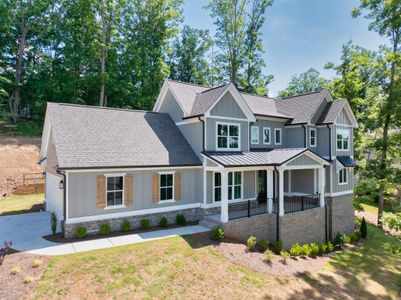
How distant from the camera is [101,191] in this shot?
42.4 ft

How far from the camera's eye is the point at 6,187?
903 inches

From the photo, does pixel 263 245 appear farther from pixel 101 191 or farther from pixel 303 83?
pixel 303 83

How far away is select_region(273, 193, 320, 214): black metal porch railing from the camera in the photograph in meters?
16.7

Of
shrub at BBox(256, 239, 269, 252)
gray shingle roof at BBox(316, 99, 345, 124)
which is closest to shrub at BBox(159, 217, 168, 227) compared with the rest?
shrub at BBox(256, 239, 269, 252)

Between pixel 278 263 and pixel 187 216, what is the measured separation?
5691mm

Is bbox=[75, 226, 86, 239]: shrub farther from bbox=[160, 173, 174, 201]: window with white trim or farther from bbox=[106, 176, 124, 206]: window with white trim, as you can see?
bbox=[160, 173, 174, 201]: window with white trim

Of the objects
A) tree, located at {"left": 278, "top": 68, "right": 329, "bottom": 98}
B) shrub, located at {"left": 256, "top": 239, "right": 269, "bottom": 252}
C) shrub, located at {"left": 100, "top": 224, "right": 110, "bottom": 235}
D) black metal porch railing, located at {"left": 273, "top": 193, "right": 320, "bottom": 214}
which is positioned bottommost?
shrub, located at {"left": 256, "top": 239, "right": 269, "bottom": 252}

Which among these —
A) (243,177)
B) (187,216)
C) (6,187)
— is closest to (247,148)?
(243,177)

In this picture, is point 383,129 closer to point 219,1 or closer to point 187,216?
point 187,216

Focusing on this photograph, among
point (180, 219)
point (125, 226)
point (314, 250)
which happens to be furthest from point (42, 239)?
point (314, 250)

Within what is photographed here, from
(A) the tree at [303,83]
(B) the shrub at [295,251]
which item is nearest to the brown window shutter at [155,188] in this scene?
(B) the shrub at [295,251]

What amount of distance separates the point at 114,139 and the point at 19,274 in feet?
25.4

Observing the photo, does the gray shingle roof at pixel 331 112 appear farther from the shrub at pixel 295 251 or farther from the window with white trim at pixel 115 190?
the window with white trim at pixel 115 190

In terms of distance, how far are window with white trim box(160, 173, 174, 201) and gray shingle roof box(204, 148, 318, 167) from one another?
2.55 metres
